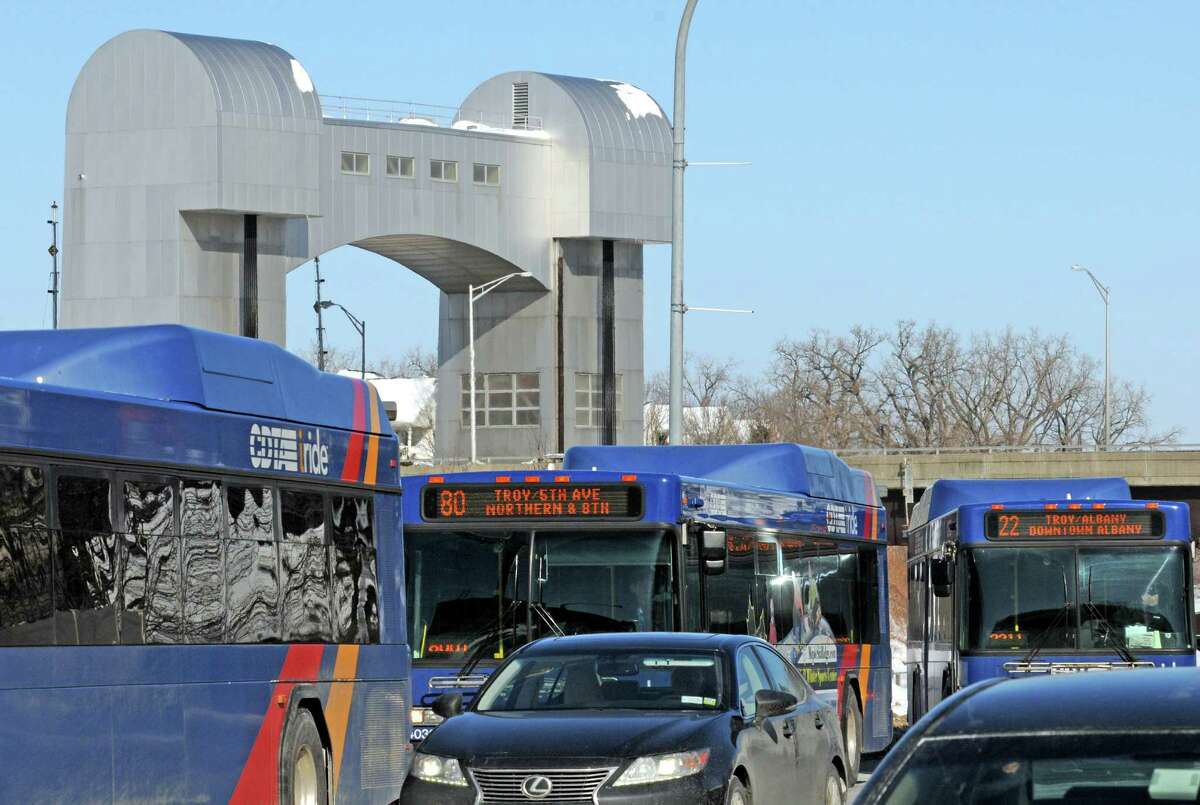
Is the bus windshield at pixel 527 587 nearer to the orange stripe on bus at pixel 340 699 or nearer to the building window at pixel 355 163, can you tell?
the orange stripe on bus at pixel 340 699

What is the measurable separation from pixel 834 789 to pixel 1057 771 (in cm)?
945

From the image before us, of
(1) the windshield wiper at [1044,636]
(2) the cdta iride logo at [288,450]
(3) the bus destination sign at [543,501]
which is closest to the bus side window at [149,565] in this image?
(2) the cdta iride logo at [288,450]

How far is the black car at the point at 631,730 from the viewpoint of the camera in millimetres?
11594

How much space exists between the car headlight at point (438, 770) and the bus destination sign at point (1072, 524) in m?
11.7

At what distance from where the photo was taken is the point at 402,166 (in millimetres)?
70750

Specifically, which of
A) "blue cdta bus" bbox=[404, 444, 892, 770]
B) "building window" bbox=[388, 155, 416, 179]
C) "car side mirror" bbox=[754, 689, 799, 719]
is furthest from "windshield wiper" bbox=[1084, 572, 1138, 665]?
"building window" bbox=[388, 155, 416, 179]

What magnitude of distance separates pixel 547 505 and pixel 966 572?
6.28m

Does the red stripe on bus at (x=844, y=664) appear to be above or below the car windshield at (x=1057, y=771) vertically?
below

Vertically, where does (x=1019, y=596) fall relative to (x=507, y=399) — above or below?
below

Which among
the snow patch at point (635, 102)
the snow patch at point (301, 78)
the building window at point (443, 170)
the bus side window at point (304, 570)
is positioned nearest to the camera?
the bus side window at point (304, 570)

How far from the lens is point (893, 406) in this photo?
418ft

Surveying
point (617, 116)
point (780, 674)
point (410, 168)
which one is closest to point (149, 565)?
point (780, 674)

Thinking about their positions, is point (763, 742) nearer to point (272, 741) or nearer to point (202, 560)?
point (272, 741)

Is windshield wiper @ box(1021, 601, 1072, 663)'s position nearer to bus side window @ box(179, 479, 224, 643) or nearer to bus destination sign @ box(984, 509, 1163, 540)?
bus destination sign @ box(984, 509, 1163, 540)
